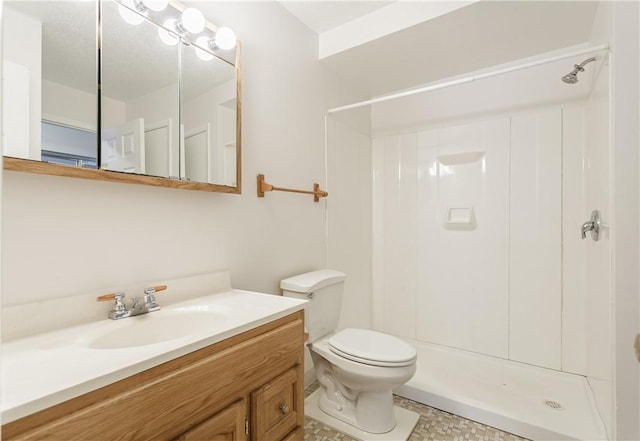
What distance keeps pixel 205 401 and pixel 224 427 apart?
0.12 m

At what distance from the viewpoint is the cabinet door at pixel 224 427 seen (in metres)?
0.95

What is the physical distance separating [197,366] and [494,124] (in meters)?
2.40

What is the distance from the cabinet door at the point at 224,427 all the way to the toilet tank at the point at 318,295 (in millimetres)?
765

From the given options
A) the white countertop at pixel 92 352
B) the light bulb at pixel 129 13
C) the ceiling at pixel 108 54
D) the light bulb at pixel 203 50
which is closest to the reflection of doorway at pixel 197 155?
the ceiling at pixel 108 54

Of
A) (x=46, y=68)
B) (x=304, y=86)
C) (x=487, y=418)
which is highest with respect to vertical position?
(x=304, y=86)

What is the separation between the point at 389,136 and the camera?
A: 9.43ft

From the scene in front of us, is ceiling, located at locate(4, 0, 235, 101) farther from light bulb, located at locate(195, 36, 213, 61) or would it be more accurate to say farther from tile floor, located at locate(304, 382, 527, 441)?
tile floor, located at locate(304, 382, 527, 441)

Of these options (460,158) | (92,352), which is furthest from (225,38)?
(460,158)

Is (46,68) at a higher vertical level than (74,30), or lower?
lower

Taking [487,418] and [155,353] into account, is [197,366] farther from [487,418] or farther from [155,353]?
[487,418]

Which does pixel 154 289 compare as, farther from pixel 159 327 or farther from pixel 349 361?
pixel 349 361

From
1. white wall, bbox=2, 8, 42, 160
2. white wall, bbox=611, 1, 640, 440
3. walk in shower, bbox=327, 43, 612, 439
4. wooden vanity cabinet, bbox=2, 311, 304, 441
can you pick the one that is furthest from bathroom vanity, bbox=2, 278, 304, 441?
white wall, bbox=611, 1, 640, 440

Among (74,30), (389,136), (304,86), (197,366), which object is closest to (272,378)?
(197,366)

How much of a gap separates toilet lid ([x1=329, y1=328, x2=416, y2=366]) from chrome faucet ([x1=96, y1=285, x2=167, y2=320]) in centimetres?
Answer: 91
